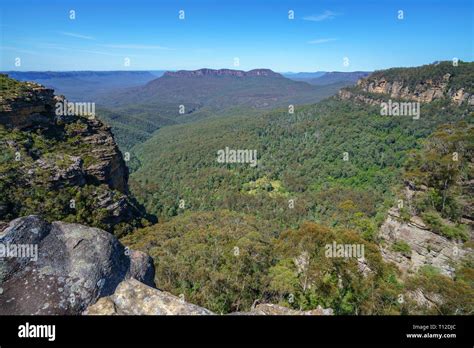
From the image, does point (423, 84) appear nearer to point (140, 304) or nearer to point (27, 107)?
point (27, 107)

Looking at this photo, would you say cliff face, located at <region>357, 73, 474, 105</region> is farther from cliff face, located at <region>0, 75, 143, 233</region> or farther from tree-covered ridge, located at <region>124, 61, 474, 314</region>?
cliff face, located at <region>0, 75, 143, 233</region>

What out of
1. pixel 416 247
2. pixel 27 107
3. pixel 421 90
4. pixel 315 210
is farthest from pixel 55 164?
pixel 421 90

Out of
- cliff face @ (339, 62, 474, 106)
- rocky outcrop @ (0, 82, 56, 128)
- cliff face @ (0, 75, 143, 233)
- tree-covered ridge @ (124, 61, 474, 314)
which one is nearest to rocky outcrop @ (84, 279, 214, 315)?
tree-covered ridge @ (124, 61, 474, 314)

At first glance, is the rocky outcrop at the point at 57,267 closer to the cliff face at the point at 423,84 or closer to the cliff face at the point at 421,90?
the cliff face at the point at 421,90

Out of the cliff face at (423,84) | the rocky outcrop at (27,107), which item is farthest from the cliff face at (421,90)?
the rocky outcrop at (27,107)
